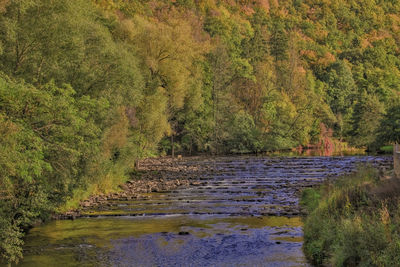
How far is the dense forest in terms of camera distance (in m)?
20.1

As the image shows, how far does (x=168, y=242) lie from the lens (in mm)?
19844

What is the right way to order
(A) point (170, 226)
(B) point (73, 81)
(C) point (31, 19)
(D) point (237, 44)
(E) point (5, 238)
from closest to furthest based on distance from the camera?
1. (E) point (5, 238)
2. (A) point (170, 226)
3. (C) point (31, 19)
4. (B) point (73, 81)
5. (D) point (237, 44)

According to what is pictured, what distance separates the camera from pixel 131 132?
140 feet

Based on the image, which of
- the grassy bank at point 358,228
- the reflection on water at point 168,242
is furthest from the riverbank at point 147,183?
the grassy bank at point 358,228

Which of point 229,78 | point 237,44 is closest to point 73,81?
point 229,78

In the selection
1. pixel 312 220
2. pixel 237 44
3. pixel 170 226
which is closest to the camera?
pixel 312 220

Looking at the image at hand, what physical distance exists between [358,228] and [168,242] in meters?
8.33

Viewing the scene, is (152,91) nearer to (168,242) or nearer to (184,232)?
(184,232)

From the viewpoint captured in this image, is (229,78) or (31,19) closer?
(31,19)

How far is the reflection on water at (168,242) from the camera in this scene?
17266 millimetres

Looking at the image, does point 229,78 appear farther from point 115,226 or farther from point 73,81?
point 115,226

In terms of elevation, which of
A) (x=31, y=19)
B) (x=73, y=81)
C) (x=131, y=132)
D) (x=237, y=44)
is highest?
(x=237, y=44)

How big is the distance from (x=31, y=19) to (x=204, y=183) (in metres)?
18.9

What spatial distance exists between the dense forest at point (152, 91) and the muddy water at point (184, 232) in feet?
5.60
